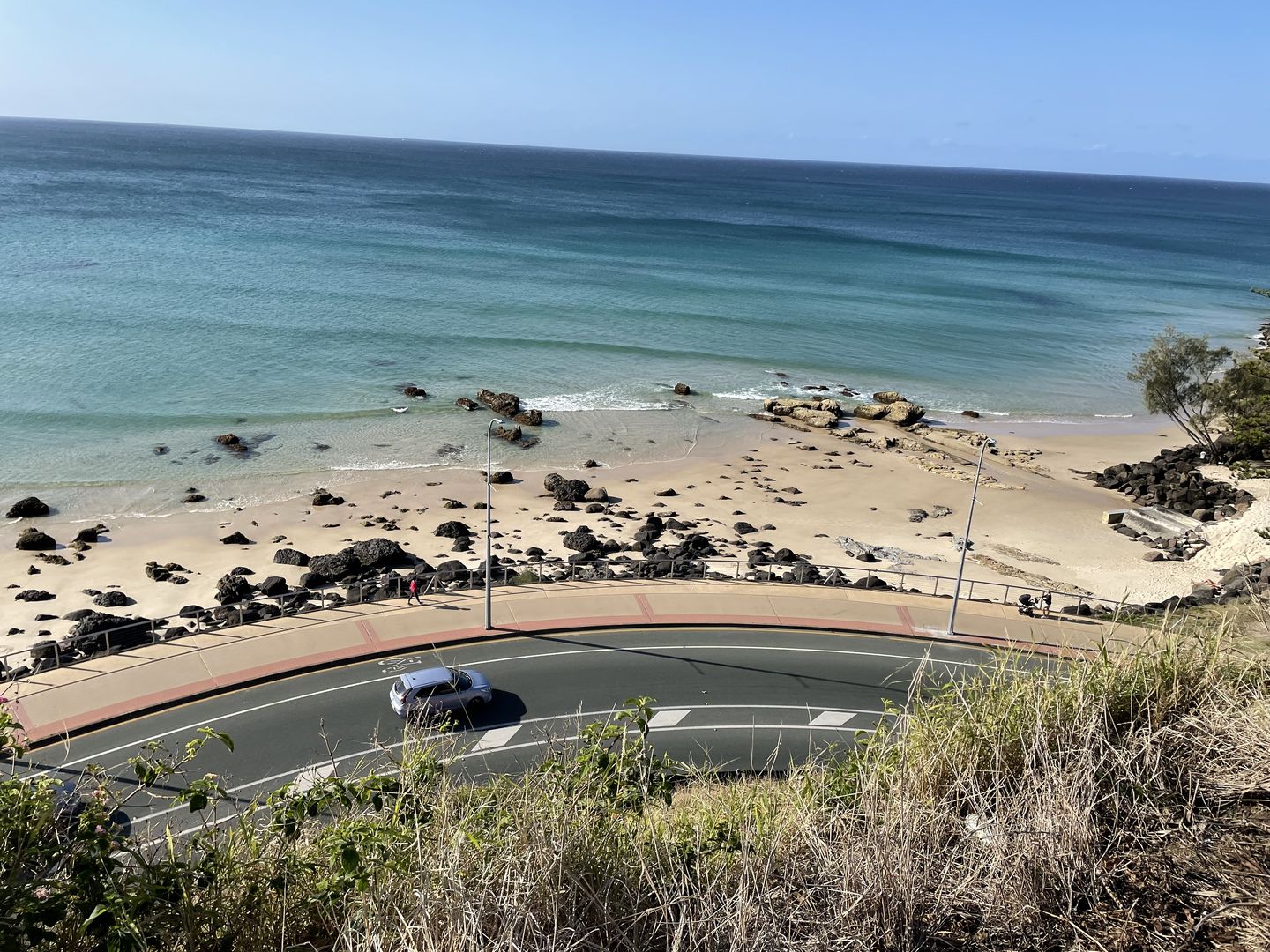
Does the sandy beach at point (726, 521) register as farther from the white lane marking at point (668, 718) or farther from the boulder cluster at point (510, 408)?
the white lane marking at point (668, 718)

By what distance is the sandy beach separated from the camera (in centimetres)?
3669

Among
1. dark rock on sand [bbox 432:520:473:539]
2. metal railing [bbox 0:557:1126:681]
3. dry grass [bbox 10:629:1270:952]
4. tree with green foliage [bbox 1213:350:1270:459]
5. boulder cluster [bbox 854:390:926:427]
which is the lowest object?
dark rock on sand [bbox 432:520:473:539]

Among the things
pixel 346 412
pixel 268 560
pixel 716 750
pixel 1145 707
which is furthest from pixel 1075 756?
pixel 346 412

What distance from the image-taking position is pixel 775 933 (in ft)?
23.3

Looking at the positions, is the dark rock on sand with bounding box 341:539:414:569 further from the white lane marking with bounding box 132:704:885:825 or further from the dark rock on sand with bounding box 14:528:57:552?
the white lane marking with bounding box 132:704:885:825

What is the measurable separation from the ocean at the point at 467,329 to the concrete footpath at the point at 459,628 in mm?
21466

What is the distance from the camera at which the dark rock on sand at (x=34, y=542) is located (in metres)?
38.0

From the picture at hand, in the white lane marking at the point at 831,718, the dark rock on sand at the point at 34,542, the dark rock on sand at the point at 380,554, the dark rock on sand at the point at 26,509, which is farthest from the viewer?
the dark rock on sand at the point at 26,509

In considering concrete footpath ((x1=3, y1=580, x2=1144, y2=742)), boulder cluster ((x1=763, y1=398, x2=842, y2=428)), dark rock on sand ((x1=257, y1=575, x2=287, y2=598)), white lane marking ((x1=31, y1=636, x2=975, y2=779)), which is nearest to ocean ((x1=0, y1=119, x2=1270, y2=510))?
boulder cluster ((x1=763, y1=398, x2=842, y2=428))

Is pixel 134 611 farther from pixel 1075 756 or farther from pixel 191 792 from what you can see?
pixel 1075 756

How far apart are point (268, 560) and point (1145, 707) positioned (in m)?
34.7

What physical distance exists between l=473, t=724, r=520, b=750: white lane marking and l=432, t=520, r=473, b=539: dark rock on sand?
60.3 ft

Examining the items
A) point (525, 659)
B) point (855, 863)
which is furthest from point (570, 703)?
point (855, 863)

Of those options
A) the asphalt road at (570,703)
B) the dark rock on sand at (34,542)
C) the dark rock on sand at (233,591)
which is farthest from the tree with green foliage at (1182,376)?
the dark rock on sand at (34,542)
